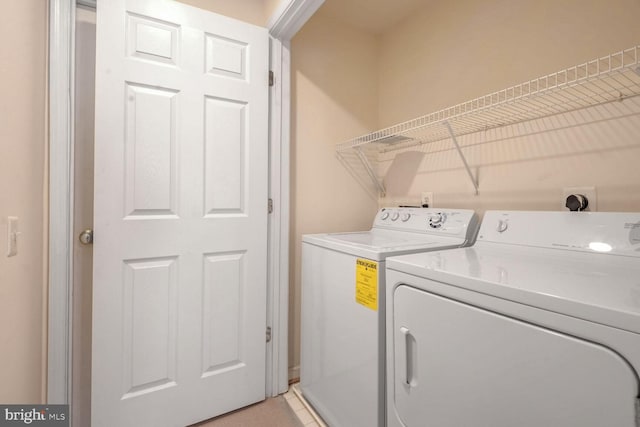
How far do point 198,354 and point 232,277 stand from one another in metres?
0.44

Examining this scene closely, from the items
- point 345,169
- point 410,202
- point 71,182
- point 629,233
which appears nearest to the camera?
point 629,233

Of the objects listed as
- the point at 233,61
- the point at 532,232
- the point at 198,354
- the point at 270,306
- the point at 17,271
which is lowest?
the point at 198,354

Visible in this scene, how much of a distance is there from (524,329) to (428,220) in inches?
38.6

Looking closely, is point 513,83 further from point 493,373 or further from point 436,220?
point 493,373

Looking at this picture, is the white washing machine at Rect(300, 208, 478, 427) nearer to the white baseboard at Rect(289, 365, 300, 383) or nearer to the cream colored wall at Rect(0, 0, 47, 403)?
the white baseboard at Rect(289, 365, 300, 383)

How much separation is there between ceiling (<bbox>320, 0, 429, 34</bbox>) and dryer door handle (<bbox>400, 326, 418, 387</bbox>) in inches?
81.9

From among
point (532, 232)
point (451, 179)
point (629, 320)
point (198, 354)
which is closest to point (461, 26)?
point (451, 179)

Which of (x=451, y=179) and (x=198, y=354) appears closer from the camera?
(x=198, y=354)

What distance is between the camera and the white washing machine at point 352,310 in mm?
1149

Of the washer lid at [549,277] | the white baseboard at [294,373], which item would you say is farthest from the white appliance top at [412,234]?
the white baseboard at [294,373]

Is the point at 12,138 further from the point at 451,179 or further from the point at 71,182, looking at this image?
the point at 451,179

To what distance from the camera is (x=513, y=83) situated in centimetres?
140

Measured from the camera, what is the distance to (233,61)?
5.17 ft

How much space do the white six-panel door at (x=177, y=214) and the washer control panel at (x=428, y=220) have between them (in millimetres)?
847
